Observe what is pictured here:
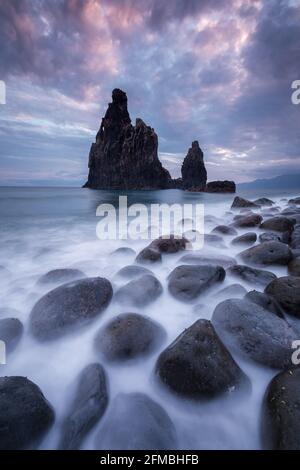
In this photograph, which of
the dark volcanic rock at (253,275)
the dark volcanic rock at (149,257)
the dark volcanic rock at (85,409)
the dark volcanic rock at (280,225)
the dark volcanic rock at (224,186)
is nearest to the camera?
the dark volcanic rock at (85,409)

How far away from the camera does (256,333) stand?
1.96 m

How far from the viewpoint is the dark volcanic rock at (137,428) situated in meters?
1.34

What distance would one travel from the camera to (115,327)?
2.14 meters

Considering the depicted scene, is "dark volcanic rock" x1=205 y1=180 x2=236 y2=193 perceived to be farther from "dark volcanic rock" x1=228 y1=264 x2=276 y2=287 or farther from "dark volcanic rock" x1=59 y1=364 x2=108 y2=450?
"dark volcanic rock" x1=59 y1=364 x2=108 y2=450

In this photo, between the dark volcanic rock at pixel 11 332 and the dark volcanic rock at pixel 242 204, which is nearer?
the dark volcanic rock at pixel 11 332

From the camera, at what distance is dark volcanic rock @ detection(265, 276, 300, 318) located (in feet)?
7.72

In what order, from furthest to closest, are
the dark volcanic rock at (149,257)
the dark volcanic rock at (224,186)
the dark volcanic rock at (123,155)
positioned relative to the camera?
the dark volcanic rock at (123,155) < the dark volcanic rock at (224,186) < the dark volcanic rock at (149,257)

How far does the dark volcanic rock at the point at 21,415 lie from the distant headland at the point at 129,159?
6715 cm

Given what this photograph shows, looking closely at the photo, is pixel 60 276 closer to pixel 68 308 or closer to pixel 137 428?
pixel 68 308

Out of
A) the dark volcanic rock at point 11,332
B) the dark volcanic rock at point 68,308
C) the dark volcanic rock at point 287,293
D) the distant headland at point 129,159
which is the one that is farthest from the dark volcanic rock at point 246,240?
the distant headland at point 129,159

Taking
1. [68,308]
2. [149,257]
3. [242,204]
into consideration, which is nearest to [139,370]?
[68,308]

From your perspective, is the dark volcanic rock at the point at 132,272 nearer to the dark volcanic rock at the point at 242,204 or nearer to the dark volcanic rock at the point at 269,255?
the dark volcanic rock at the point at 269,255

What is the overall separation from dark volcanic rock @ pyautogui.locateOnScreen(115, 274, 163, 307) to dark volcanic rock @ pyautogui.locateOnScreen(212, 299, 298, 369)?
84 centimetres

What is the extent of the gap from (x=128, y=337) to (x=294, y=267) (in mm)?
2572
